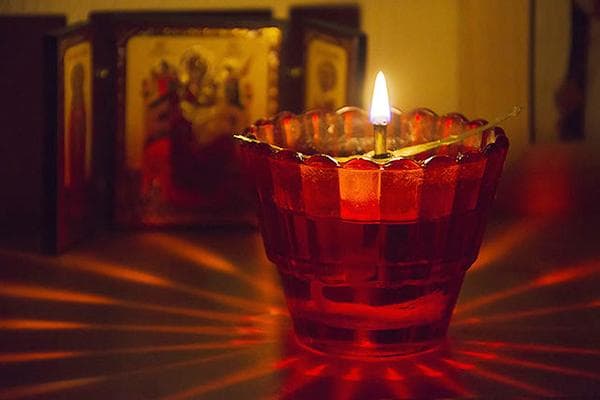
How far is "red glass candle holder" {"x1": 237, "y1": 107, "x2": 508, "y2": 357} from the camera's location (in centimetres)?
75

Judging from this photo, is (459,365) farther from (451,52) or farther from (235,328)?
(451,52)

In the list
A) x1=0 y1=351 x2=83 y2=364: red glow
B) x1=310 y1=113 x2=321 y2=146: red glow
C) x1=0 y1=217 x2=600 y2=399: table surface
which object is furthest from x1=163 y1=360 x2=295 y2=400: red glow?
x1=310 y1=113 x2=321 y2=146: red glow

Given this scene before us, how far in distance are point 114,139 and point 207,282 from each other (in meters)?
0.21

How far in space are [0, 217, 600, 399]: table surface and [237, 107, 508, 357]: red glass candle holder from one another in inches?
1.0

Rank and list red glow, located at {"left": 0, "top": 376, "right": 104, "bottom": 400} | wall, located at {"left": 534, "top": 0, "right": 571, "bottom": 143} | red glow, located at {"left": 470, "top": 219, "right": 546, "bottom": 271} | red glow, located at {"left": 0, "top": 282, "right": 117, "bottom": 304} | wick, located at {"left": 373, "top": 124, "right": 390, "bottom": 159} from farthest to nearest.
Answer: wall, located at {"left": 534, "top": 0, "right": 571, "bottom": 143}, red glow, located at {"left": 470, "top": 219, "right": 546, "bottom": 271}, red glow, located at {"left": 0, "top": 282, "right": 117, "bottom": 304}, wick, located at {"left": 373, "top": 124, "right": 390, "bottom": 159}, red glow, located at {"left": 0, "top": 376, "right": 104, "bottom": 400}

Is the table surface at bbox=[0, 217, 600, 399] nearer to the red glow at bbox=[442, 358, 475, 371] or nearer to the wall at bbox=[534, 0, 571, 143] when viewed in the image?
the red glow at bbox=[442, 358, 475, 371]

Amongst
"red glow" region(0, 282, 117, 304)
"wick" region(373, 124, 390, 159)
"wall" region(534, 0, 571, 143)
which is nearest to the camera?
"wick" region(373, 124, 390, 159)

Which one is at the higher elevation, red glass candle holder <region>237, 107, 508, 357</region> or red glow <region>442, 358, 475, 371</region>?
red glass candle holder <region>237, 107, 508, 357</region>

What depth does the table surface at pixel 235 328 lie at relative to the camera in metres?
0.76

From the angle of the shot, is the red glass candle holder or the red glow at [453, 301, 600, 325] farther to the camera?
the red glow at [453, 301, 600, 325]

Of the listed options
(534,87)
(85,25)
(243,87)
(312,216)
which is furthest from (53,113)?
(534,87)

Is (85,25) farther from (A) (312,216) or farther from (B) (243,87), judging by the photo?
(A) (312,216)

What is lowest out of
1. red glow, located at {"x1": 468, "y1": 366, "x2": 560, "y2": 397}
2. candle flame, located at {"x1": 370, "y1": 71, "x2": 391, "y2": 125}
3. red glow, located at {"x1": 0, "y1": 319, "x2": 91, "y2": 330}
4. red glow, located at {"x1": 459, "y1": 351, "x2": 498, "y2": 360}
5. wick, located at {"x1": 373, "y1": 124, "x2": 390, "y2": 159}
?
red glow, located at {"x1": 468, "y1": 366, "x2": 560, "y2": 397}

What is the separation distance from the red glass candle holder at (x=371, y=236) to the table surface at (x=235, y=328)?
0.03 meters
